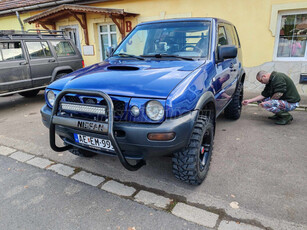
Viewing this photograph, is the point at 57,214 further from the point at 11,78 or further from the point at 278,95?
the point at 11,78

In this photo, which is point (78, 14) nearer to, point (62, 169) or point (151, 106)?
point (62, 169)

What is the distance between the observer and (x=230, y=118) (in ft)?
15.9

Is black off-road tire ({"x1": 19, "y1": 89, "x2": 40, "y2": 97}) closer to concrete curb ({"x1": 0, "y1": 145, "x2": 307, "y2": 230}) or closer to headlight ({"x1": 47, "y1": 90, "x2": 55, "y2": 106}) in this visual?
concrete curb ({"x1": 0, "y1": 145, "x2": 307, "y2": 230})

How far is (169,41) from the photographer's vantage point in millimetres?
3178

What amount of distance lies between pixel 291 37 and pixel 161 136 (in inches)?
260

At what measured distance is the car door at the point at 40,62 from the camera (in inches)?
244

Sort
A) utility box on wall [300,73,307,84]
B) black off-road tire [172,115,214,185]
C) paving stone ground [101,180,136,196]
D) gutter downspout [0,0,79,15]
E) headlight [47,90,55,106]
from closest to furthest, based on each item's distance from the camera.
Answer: black off-road tire [172,115,214,185]
paving stone ground [101,180,136,196]
headlight [47,90,55,106]
utility box on wall [300,73,307,84]
gutter downspout [0,0,79,15]

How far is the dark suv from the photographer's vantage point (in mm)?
5691

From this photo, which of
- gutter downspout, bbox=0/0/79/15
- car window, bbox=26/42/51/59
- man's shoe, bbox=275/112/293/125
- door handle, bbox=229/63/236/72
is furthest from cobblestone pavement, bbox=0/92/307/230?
gutter downspout, bbox=0/0/79/15

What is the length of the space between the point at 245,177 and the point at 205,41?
1.80 m

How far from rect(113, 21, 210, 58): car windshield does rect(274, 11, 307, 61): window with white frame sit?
4.76 m

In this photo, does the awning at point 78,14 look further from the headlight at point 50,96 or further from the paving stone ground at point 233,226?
the paving stone ground at point 233,226

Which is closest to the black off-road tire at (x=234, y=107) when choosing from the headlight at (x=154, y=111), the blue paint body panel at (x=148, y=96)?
the blue paint body panel at (x=148, y=96)

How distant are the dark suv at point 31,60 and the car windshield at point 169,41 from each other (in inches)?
148
